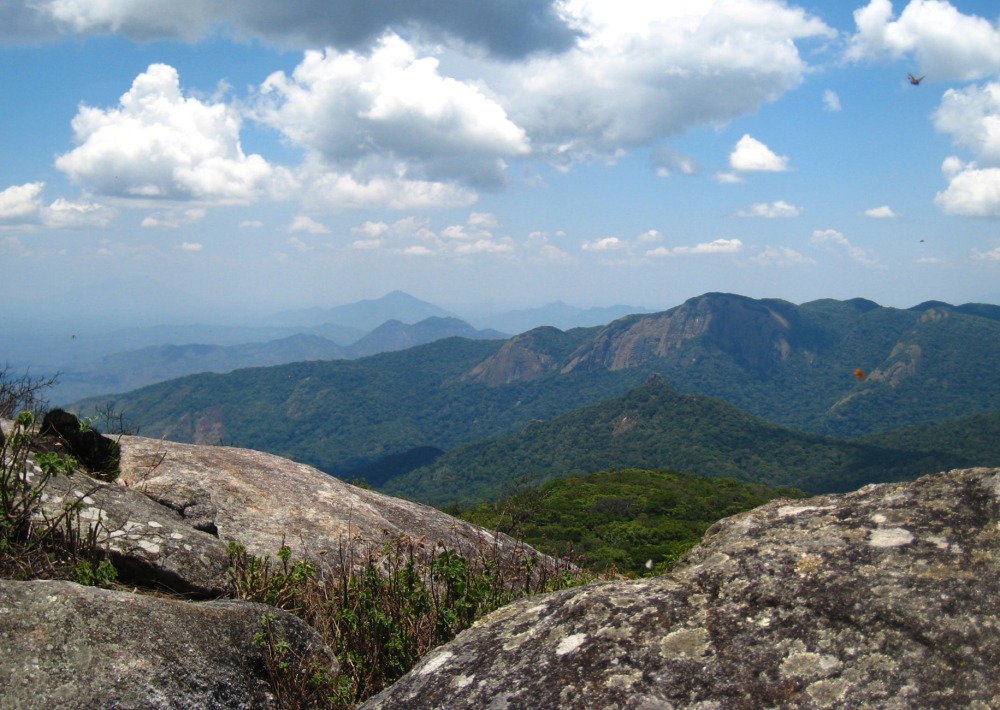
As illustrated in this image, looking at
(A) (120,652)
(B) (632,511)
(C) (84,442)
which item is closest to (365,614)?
(A) (120,652)

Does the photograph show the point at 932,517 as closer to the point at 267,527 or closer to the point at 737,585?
the point at 737,585

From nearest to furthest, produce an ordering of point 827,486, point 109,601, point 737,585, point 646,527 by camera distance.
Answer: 1. point 737,585
2. point 109,601
3. point 646,527
4. point 827,486

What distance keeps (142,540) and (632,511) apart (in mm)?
71877

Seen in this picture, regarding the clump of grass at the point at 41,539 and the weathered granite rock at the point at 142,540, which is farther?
the weathered granite rock at the point at 142,540

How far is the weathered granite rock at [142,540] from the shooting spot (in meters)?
5.57

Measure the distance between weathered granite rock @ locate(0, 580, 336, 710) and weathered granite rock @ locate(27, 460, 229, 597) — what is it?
1.23 meters

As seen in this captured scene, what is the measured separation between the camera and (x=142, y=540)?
5.85 meters

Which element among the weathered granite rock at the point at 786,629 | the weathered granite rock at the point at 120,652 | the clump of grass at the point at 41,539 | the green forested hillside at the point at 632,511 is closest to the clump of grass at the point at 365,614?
the weathered granite rock at the point at 120,652

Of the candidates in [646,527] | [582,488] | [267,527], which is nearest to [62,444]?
[267,527]

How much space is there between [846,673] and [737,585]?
67 cm

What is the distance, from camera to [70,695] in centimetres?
366

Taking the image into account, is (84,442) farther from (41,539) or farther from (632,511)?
(632,511)

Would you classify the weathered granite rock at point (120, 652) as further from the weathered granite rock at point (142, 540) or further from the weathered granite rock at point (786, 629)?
the weathered granite rock at point (142, 540)

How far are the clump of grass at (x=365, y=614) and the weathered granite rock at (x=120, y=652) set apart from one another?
21 cm
